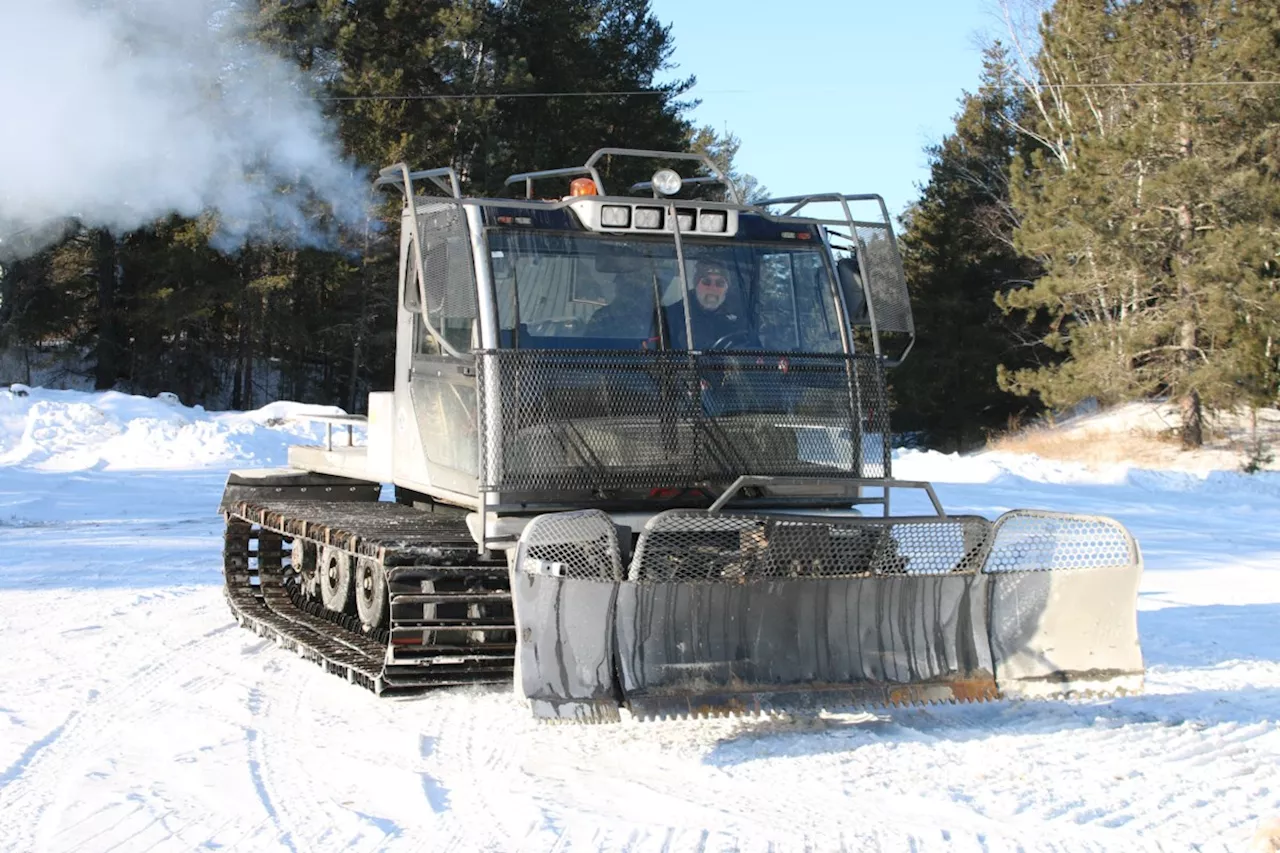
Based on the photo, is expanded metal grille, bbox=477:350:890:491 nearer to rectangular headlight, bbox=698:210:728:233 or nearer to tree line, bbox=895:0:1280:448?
rectangular headlight, bbox=698:210:728:233

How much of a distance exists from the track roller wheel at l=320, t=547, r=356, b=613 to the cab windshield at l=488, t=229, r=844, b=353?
2048 mm

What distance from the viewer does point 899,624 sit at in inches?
248

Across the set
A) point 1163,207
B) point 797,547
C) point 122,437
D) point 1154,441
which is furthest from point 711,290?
point 1154,441

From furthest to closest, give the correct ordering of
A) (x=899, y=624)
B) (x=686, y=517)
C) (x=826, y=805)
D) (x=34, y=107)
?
(x=34, y=107) → (x=899, y=624) → (x=686, y=517) → (x=826, y=805)

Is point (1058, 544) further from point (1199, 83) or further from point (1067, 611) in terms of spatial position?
point (1199, 83)

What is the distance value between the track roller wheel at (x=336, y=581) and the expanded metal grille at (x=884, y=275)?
3.36 meters

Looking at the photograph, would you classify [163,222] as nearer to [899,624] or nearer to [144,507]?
[144,507]

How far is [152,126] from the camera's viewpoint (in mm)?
18516

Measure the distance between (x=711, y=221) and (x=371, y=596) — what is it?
2885 mm

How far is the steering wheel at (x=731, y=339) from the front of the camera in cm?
702

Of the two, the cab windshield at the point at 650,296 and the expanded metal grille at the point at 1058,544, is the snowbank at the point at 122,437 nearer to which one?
the cab windshield at the point at 650,296

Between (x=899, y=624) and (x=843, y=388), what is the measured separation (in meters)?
1.37

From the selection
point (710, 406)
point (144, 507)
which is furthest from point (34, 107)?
point (710, 406)

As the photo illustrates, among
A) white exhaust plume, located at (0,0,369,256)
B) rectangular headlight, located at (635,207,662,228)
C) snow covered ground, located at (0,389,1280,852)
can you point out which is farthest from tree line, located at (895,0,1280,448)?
rectangular headlight, located at (635,207,662,228)
